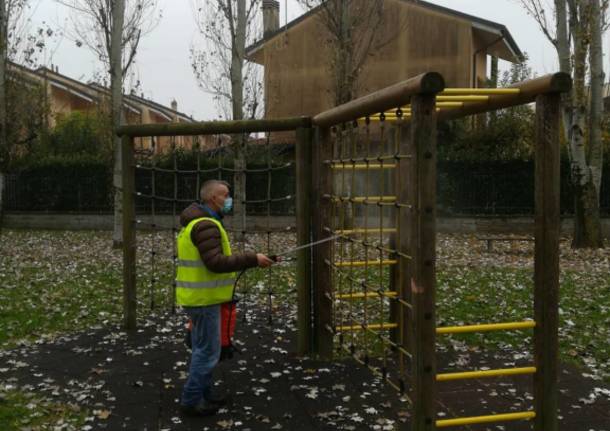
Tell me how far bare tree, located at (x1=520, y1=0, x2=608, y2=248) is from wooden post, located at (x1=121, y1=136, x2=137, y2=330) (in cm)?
1087

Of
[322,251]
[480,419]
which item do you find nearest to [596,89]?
[322,251]

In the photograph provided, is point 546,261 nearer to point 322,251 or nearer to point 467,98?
point 467,98

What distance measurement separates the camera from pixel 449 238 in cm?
1772

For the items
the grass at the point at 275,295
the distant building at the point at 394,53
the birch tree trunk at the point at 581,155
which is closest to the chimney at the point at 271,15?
the distant building at the point at 394,53

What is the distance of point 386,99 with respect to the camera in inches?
155

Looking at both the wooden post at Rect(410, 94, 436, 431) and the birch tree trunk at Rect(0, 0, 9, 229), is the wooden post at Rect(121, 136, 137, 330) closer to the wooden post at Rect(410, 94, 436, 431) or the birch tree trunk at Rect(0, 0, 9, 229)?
the wooden post at Rect(410, 94, 436, 431)

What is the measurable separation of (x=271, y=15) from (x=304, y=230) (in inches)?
1004

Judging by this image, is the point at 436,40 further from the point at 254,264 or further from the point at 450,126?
the point at 254,264

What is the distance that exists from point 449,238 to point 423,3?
9.89m

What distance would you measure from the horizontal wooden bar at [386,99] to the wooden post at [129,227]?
2.18 m

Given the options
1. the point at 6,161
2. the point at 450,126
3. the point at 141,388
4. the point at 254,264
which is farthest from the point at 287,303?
the point at 450,126

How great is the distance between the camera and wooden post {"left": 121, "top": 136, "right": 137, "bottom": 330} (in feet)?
21.9

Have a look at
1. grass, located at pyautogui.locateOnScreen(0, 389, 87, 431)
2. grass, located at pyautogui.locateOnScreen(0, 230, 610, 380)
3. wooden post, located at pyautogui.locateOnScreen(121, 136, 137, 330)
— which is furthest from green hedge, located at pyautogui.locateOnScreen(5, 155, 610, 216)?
grass, located at pyautogui.locateOnScreen(0, 389, 87, 431)

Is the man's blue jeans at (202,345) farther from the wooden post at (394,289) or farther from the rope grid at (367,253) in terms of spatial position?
the wooden post at (394,289)
